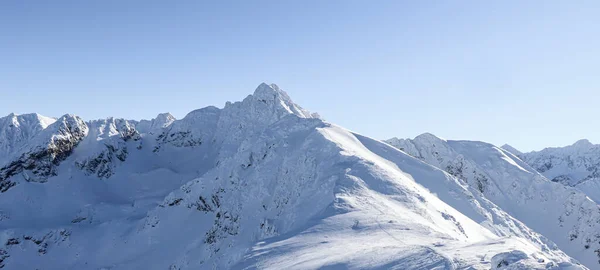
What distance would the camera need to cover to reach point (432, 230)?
34.6 metres

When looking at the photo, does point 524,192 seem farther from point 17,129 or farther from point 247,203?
point 17,129

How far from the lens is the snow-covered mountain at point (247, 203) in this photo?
31078 millimetres

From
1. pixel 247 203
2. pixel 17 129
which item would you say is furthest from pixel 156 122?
pixel 247 203

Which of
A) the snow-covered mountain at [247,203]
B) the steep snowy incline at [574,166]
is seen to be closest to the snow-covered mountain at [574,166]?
the steep snowy incline at [574,166]

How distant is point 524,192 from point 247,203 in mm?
73702

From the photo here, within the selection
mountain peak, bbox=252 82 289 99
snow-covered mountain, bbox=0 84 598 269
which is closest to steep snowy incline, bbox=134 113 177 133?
snow-covered mountain, bbox=0 84 598 269

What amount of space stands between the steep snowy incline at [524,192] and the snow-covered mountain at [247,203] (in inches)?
29.9

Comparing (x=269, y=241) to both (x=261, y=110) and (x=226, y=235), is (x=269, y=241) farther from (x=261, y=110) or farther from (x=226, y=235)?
(x=261, y=110)

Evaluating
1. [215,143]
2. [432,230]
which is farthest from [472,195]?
[215,143]

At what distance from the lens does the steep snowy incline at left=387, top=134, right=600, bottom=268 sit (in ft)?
286

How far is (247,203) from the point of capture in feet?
220

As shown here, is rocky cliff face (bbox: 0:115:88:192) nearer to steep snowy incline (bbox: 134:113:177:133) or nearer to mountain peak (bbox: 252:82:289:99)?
steep snowy incline (bbox: 134:113:177:133)

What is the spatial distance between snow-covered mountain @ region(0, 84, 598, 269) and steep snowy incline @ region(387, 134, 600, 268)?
759 mm

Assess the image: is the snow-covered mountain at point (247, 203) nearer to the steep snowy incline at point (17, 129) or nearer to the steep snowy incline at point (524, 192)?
the steep snowy incline at point (17, 129)
